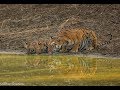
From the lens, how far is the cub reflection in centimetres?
448

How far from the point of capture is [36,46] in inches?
179

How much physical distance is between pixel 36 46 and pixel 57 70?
379 millimetres

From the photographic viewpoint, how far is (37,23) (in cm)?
459

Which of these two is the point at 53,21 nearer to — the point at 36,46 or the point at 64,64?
the point at 36,46

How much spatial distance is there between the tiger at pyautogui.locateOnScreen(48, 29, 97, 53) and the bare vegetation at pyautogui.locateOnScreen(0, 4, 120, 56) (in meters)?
0.06

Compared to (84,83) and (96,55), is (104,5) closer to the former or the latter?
(96,55)

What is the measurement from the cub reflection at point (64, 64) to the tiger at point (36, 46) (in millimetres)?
78

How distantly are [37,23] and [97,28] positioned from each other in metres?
0.72

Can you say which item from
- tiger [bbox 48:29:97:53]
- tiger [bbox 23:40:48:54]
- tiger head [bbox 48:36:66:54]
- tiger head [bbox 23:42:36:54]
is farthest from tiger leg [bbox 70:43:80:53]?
tiger head [bbox 23:42:36:54]

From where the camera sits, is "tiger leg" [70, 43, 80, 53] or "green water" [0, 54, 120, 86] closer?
"green water" [0, 54, 120, 86]

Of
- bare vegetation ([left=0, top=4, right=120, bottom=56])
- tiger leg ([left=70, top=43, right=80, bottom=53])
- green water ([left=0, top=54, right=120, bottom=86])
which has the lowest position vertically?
green water ([left=0, top=54, right=120, bottom=86])

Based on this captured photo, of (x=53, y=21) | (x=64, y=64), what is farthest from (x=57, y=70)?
(x=53, y=21)

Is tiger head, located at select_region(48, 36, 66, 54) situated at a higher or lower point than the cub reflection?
higher

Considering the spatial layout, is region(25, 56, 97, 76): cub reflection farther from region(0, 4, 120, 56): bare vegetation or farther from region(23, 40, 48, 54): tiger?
region(0, 4, 120, 56): bare vegetation
